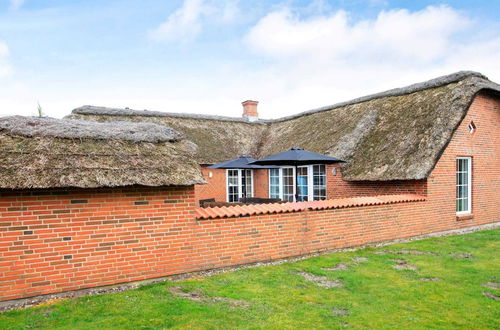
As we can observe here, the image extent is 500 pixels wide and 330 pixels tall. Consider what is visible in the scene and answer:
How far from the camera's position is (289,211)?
739 centimetres

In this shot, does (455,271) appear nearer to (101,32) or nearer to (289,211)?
(289,211)

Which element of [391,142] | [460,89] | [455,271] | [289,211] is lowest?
[455,271]

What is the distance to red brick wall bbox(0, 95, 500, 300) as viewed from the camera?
16.7ft

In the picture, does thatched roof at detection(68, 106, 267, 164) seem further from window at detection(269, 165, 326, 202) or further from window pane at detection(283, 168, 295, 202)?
window pane at detection(283, 168, 295, 202)

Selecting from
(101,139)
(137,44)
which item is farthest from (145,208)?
(137,44)

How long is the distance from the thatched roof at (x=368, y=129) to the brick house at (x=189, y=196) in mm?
59

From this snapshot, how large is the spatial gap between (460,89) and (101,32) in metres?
12.6

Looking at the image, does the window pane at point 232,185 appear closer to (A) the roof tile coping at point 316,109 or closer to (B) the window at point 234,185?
(B) the window at point 234,185

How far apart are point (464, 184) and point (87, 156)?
11.4 meters

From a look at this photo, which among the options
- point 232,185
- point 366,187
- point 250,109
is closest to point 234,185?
point 232,185

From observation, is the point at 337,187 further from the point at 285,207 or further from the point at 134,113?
the point at 134,113

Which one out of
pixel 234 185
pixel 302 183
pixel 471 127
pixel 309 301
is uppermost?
pixel 471 127

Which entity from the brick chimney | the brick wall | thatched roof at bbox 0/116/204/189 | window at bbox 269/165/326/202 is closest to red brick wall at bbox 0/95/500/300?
thatched roof at bbox 0/116/204/189

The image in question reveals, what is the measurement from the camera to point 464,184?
11.3m
